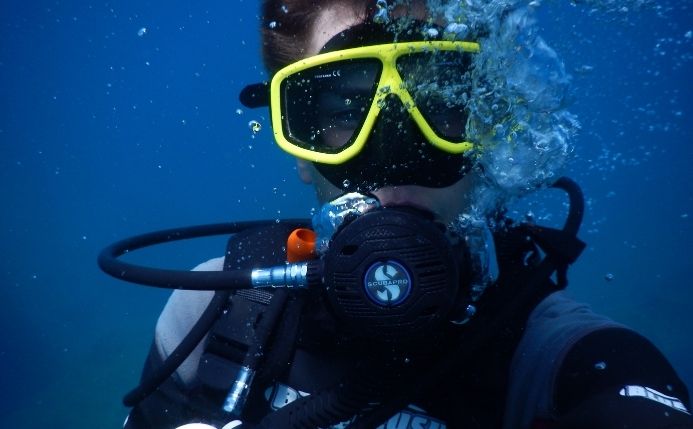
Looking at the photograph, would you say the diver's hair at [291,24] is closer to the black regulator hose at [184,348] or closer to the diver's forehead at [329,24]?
the diver's forehead at [329,24]

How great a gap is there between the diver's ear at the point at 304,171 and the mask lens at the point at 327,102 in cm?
17

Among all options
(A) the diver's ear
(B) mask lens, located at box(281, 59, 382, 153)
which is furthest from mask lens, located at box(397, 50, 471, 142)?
(A) the diver's ear

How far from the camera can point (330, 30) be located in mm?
2037

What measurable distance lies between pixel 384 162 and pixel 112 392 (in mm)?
13628

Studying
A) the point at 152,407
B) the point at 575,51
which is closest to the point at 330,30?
the point at 152,407

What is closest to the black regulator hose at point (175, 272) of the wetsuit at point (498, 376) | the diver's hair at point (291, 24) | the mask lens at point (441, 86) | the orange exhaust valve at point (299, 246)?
the orange exhaust valve at point (299, 246)

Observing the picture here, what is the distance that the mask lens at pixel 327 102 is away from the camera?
1.95 metres

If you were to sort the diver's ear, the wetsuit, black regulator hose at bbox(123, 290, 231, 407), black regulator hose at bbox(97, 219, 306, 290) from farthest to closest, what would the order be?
the diver's ear → black regulator hose at bbox(123, 290, 231, 407) → black regulator hose at bbox(97, 219, 306, 290) → the wetsuit

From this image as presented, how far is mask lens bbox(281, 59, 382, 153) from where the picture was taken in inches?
76.7

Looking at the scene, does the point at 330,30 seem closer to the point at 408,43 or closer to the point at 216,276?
the point at 408,43

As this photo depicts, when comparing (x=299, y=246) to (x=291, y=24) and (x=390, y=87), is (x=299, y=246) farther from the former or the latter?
(x=291, y=24)

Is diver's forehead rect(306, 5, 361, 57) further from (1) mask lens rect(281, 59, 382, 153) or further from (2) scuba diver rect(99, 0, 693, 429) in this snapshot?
(1) mask lens rect(281, 59, 382, 153)

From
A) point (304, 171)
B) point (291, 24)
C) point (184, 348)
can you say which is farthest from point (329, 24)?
point (184, 348)

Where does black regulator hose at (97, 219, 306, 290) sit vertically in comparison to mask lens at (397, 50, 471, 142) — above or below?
below
